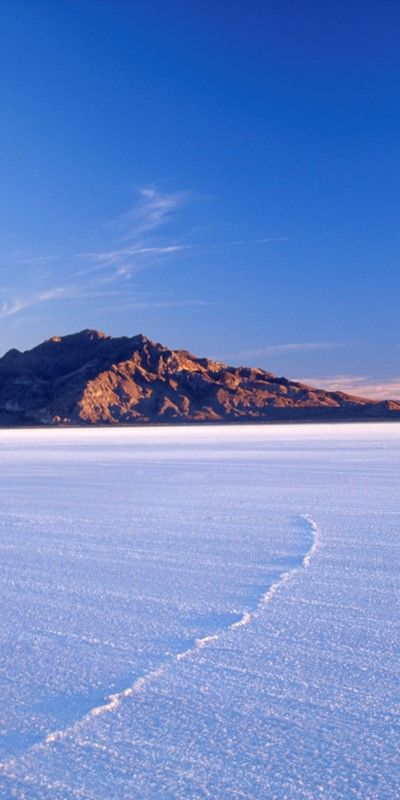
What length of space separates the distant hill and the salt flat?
9742cm

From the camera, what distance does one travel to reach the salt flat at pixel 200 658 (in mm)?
2576

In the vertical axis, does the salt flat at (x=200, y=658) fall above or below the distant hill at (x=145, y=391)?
below

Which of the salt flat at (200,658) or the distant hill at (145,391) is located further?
the distant hill at (145,391)

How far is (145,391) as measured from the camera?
12369 cm

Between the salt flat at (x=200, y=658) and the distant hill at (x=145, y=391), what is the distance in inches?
3836

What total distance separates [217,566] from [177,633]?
175cm

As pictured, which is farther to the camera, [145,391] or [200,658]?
[145,391]

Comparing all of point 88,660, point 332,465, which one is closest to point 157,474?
point 332,465

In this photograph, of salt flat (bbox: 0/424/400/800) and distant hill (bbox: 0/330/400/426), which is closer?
salt flat (bbox: 0/424/400/800)

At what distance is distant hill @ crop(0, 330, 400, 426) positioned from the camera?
373ft

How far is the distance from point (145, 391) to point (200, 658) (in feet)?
395

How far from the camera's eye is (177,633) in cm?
407

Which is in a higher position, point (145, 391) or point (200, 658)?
point (145, 391)

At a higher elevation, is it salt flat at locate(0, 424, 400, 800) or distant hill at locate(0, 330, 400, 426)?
distant hill at locate(0, 330, 400, 426)
